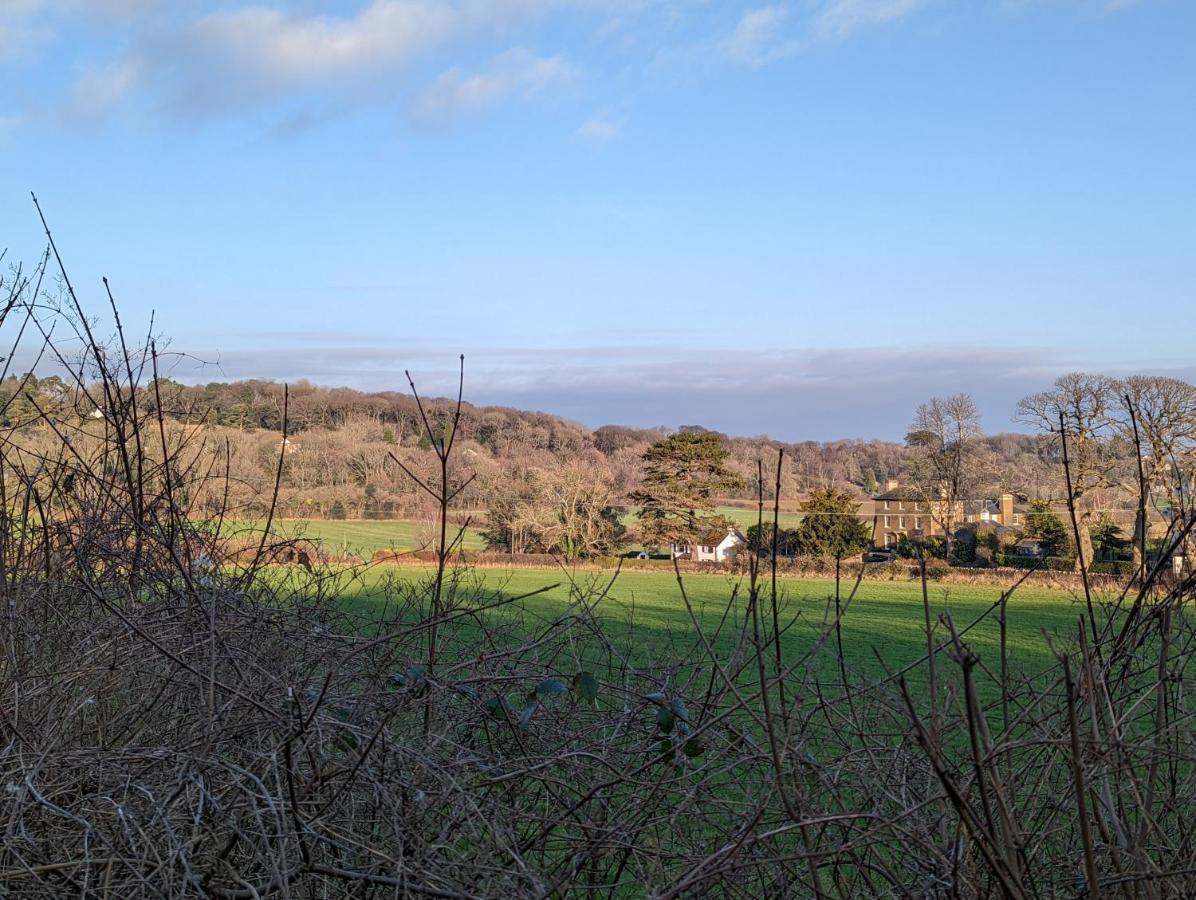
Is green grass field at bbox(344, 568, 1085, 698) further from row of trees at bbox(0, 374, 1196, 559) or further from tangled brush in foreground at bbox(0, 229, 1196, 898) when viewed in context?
tangled brush in foreground at bbox(0, 229, 1196, 898)

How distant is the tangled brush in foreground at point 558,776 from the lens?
1.62 meters

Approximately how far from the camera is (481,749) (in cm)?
280

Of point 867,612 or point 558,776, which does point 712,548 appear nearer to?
point 867,612

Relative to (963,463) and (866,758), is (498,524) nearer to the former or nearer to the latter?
(963,463)

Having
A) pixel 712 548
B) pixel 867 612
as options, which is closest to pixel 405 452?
pixel 867 612

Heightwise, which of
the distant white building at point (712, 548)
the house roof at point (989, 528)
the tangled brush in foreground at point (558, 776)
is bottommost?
the distant white building at point (712, 548)

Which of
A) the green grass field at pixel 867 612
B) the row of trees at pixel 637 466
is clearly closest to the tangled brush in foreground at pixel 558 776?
the row of trees at pixel 637 466

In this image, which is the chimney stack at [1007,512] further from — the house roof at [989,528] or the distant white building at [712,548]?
the distant white building at [712,548]

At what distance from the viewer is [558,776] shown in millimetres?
2629

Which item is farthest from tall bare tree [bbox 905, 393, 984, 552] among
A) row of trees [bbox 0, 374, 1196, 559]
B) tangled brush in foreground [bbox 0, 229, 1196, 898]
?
tangled brush in foreground [bbox 0, 229, 1196, 898]

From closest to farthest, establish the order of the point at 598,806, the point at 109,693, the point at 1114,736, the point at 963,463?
the point at 1114,736, the point at 598,806, the point at 109,693, the point at 963,463

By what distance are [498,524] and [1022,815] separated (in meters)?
41.5

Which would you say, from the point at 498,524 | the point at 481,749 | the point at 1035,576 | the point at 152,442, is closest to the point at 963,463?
the point at 1035,576

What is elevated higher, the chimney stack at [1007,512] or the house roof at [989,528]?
the chimney stack at [1007,512]
